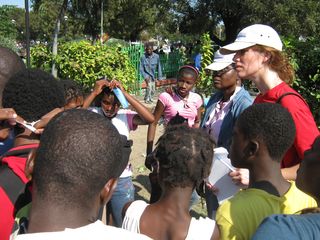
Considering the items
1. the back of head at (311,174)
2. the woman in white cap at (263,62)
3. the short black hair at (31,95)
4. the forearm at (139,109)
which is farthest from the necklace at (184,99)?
the back of head at (311,174)

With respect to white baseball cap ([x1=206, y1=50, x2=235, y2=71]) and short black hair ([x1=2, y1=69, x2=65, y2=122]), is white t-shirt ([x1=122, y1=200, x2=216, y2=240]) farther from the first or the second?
white baseball cap ([x1=206, y1=50, x2=235, y2=71])

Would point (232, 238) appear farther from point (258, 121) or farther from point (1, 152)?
point (1, 152)

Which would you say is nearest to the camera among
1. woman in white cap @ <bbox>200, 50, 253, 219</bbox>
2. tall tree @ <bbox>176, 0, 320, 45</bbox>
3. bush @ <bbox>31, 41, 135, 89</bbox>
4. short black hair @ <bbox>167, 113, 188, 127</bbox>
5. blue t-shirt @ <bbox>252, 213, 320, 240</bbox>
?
blue t-shirt @ <bbox>252, 213, 320, 240</bbox>

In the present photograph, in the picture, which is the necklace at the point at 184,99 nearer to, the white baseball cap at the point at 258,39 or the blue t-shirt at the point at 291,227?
the white baseball cap at the point at 258,39

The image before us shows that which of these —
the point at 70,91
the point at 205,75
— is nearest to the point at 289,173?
the point at 70,91

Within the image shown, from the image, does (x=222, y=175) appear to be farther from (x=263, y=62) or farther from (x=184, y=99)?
(x=184, y=99)

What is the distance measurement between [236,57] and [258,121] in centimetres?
80

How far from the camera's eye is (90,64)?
26.7 ft

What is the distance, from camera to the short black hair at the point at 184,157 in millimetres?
2172

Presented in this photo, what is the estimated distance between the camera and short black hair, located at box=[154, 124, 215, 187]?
217 cm

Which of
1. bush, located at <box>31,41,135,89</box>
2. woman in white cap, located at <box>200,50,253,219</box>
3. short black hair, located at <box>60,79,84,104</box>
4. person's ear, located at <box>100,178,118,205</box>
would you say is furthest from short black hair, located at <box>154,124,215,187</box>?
bush, located at <box>31,41,135,89</box>

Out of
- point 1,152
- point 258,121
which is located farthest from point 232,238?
point 1,152

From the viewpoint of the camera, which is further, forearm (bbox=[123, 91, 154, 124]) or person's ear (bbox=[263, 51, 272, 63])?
forearm (bbox=[123, 91, 154, 124])

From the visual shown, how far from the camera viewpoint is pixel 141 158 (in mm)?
7434
